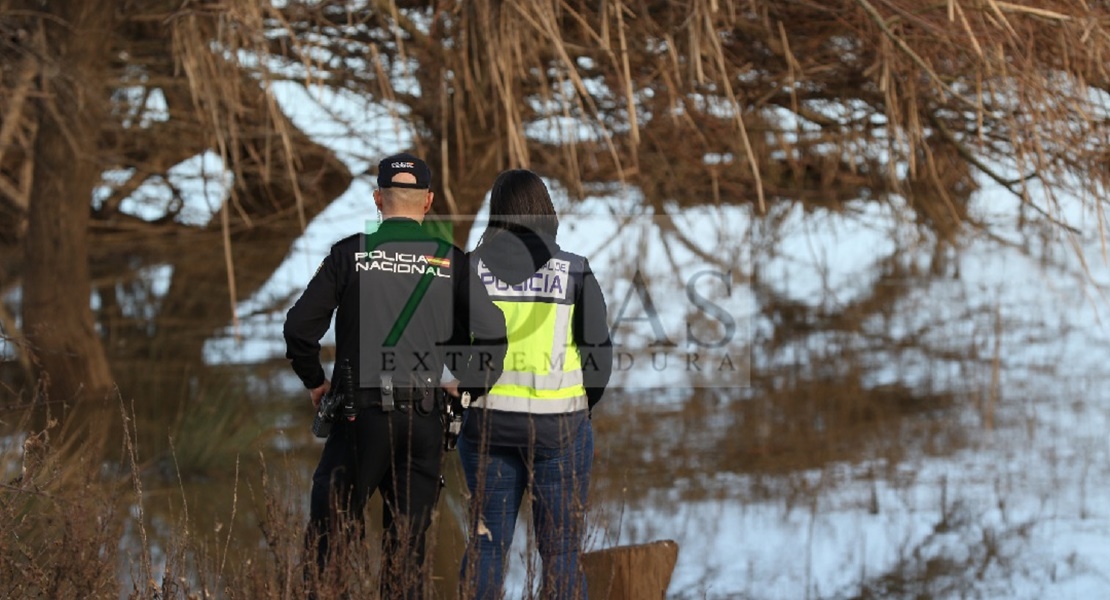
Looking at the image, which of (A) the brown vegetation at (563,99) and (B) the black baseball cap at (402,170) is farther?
(A) the brown vegetation at (563,99)

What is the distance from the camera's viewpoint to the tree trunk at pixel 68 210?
8.00 m

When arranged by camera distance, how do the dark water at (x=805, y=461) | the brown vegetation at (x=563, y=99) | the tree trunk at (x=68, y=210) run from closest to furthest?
the dark water at (x=805, y=461) → the brown vegetation at (x=563, y=99) → the tree trunk at (x=68, y=210)

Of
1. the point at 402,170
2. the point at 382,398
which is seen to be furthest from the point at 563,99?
the point at 382,398

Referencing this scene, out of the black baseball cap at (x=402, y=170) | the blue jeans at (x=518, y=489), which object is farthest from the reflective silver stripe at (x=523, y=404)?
the black baseball cap at (x=402, y=170)

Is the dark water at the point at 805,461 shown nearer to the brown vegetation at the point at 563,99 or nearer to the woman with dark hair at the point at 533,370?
the woman with dark hair at the point at 533,370

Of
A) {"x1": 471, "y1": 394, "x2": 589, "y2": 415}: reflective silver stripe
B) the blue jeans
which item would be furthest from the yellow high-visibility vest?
the blue jeans

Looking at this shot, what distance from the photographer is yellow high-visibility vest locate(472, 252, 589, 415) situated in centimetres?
338

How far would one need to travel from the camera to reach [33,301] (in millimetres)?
8492

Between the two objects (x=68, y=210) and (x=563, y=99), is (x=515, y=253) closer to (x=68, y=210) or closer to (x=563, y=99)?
(x=563, y=99)

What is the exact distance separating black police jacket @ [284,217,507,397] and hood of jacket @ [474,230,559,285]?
0.20 feet

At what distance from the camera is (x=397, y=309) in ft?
11.2

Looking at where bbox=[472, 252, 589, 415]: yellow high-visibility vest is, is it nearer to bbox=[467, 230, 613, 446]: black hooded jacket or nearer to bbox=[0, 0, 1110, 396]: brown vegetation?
bbox=[467, 230, 613, 446]: black hooded jacket

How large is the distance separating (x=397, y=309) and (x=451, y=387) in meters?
0.24

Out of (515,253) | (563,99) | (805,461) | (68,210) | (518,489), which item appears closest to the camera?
(515,253)
